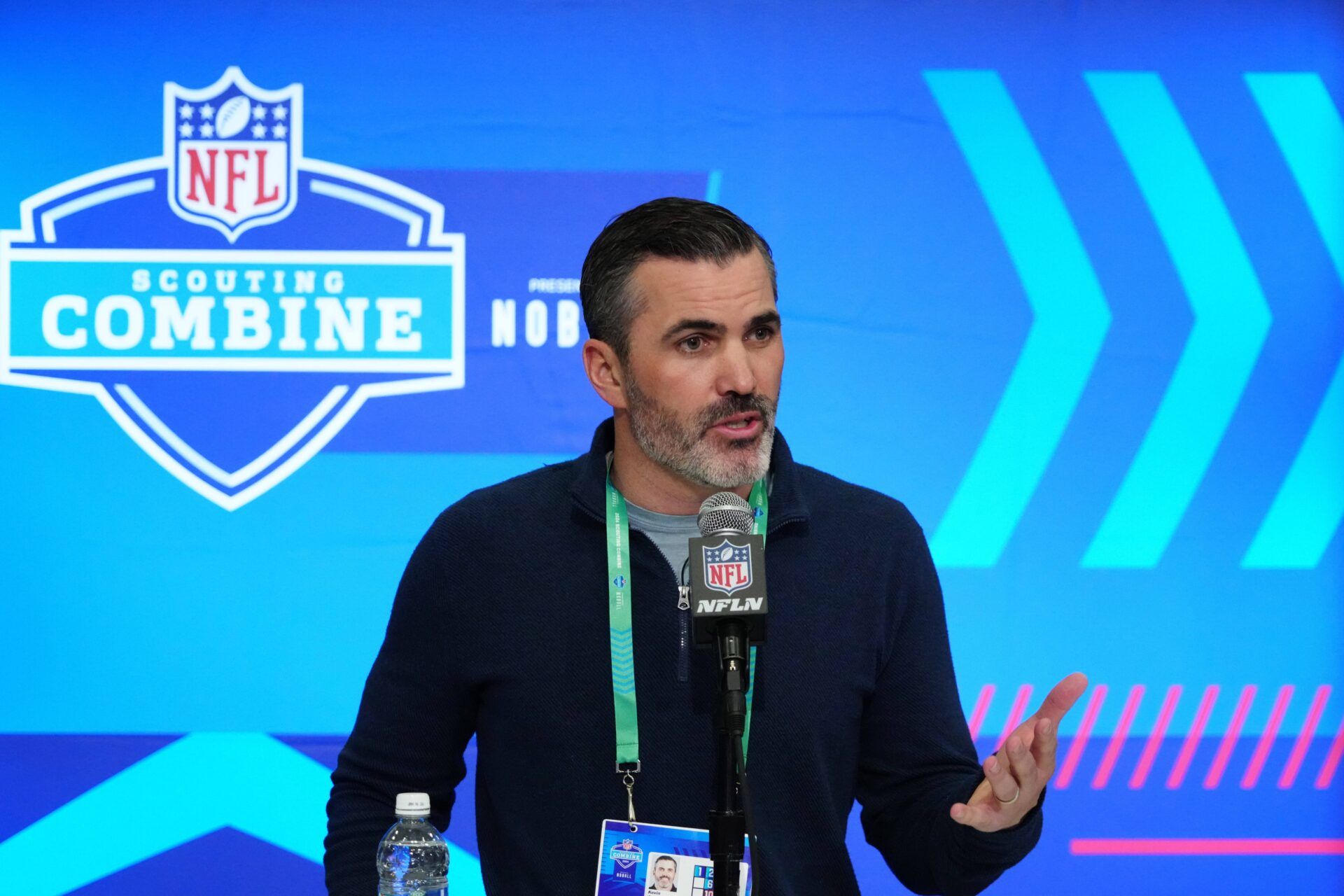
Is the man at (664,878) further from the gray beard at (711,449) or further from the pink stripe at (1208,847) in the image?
the pink stripe at (1208,847)

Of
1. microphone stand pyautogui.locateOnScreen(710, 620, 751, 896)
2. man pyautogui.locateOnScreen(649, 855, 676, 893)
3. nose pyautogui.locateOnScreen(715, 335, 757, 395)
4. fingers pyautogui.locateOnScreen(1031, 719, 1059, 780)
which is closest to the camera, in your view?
microphone stand pyautogui.locateOnScreen(710, 620, 751, 896)

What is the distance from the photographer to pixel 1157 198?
131 inches

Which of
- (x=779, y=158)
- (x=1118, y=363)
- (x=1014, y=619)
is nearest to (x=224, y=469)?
(x=779, y=158)

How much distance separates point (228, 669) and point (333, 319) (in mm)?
897

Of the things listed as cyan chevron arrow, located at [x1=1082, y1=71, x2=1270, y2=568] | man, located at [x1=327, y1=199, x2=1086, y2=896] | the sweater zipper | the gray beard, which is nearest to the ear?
man, located at [x1=327, y1=199, x2=1086, y2=896]

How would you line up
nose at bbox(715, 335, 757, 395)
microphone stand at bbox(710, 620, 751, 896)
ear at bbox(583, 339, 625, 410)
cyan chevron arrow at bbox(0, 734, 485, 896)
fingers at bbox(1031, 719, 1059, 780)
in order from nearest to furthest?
microphone stand at bbox(710, 620, 751, 896) < fingers at bbox(1031, 719, 1059, 780) < nose at bbox(715, 335, 757, 395) < ear at bbox(583, 339, 625, 410) < cyan chevron arrow at bbox(0, 734, 485, 896)

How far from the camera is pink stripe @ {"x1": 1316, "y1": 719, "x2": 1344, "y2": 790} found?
3.28 m

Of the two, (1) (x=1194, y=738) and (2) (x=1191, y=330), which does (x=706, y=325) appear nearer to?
(2) (x=1191, y=330)

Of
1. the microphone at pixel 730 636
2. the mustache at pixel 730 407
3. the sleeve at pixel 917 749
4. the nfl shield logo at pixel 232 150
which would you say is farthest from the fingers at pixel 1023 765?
the nfl shield logo at pixel 232 150

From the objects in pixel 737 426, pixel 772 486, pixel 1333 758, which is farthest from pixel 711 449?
pixel 1333 758

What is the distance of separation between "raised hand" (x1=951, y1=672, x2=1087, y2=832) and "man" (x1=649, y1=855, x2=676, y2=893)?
1.23 feet

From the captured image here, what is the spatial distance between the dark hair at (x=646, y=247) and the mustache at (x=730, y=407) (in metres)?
0.17

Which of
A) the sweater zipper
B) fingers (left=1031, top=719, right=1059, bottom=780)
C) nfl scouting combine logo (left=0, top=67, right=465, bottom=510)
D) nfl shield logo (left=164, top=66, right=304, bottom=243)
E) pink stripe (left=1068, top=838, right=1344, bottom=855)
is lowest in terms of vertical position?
pink stripe (left=1068, top=838, right=1344, bottom=855)

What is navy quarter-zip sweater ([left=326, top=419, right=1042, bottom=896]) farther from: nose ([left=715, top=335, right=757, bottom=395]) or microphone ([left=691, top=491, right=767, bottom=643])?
microphone ([left=691, top=491, right=767, bottom=643])
